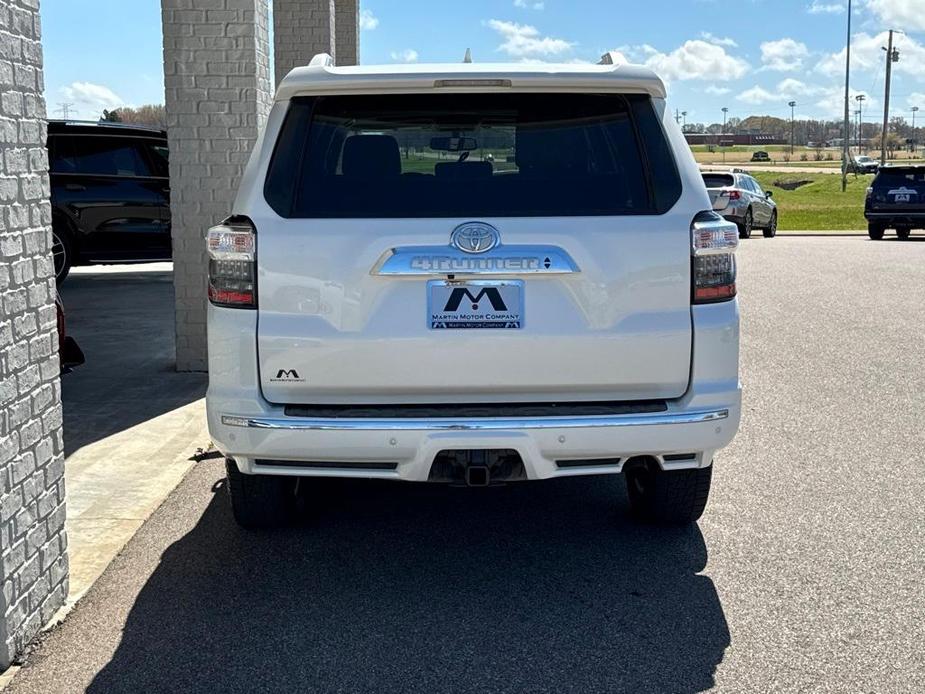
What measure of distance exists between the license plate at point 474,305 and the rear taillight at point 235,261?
0.66 meters

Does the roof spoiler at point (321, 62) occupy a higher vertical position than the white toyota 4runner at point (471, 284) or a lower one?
higher

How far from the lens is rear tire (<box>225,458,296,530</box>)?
510 cm

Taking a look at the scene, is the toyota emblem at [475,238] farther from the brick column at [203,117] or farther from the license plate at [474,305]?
the brick column at [203,117]

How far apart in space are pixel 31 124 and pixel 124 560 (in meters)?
1.92

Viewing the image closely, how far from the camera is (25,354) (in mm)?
4059

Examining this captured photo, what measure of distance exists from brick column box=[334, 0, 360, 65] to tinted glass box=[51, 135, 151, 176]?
5.07 metres

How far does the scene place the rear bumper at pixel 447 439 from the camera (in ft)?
14.1

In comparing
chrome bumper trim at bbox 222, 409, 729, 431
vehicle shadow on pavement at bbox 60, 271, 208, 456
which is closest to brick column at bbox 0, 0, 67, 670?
chrome bumper trim at bbox 222, 409, 729, 431

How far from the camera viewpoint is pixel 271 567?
4.93 meters

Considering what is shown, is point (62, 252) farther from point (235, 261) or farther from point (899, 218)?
point (899, 218)

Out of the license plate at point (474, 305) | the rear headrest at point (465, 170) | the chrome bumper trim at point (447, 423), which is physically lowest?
the chrome bumper trim at point (447, 423)

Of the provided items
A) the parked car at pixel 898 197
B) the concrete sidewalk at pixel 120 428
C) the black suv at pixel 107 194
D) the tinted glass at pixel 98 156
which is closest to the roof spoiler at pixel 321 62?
the concrete sidewalk at pixel 120 428

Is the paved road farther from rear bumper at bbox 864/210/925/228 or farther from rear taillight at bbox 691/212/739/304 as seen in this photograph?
rear bumper at bbox 864/210/925/228

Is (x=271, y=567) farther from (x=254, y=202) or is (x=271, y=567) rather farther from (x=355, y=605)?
(x=254, y=202)
